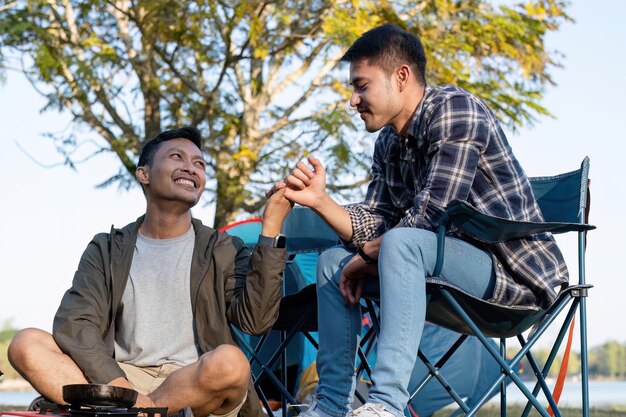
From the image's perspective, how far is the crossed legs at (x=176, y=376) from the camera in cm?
264

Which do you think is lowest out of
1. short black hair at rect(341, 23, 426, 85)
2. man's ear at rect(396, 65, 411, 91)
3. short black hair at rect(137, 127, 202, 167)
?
short black hair at rect(137, 127, 202, 167)

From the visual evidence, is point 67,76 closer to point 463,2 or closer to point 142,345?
point 463,2

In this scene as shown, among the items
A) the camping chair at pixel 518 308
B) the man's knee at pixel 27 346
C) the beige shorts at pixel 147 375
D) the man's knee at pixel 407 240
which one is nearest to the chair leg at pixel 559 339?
the camping chair at pixel 518 308

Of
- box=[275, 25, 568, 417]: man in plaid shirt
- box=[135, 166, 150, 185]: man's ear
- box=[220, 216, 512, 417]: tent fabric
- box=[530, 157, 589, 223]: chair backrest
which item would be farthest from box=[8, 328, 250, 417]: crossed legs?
box=[220, 216, 512, 417]: tent fabric

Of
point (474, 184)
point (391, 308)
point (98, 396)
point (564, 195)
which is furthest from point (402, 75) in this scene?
point (98, 396)

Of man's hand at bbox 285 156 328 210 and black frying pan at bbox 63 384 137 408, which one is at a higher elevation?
man's hand at bbox 285 156 328 210

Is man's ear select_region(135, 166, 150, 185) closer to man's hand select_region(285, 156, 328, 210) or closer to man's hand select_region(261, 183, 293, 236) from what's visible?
man's hand select_region(261, 183, 293, 236)

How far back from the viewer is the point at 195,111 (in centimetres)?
880

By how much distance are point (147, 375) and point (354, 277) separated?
2.46ft

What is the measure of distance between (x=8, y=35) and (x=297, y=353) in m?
4.81

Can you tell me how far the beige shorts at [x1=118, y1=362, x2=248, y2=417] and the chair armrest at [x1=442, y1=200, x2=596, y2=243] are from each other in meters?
0.87

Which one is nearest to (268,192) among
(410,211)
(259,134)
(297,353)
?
(410,211)

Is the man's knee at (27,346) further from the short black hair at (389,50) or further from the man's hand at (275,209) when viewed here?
the short black hair at (389,50)

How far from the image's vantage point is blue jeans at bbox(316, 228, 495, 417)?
7.56 feet
